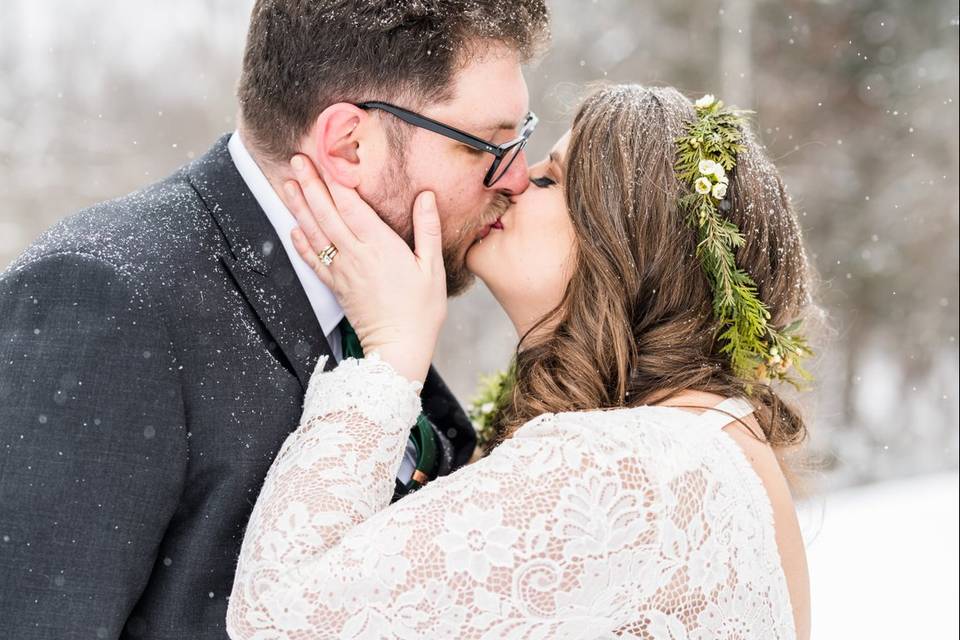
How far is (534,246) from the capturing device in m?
2.61

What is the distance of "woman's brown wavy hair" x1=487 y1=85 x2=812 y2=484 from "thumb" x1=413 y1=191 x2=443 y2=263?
406 millimetres

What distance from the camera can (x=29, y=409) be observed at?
1715 millimetres

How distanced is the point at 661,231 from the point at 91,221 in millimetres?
1394

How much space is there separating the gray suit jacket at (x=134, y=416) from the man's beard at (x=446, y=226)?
0.40 meters

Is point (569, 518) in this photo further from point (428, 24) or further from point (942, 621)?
point (942, 621)

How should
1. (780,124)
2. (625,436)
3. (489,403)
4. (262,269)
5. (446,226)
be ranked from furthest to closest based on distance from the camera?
(780,124), (489,403), (446,226), (262,269), (625,436)

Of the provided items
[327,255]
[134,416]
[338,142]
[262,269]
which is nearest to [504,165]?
[338,142]

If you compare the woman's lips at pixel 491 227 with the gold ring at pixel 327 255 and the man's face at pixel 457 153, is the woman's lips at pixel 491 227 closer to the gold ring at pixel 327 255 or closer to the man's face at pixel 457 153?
the man's face at pixel 457 153

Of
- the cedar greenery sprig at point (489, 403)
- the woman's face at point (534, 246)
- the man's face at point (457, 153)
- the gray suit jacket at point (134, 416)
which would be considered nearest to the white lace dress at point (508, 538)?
the gray suit jacket at point (134, 416)

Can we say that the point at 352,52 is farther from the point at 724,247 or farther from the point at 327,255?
the point at 724,247

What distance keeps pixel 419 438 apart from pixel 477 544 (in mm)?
787

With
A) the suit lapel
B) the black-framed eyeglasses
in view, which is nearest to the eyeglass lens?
the black-framed eyeglasses

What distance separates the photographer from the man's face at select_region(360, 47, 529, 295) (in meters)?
2.35

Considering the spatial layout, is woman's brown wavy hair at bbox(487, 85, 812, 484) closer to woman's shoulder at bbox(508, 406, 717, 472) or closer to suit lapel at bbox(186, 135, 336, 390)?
woman's shoulder at bbox(508, 406, 717, 472)
